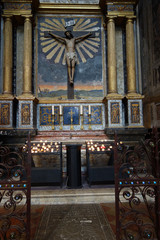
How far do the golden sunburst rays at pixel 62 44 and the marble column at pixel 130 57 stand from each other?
1223mm

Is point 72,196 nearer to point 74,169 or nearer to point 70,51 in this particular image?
point 74,169

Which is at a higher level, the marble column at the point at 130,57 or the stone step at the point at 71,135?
the marble column at the point at 130,57

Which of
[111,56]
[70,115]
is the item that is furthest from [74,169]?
[111,56]

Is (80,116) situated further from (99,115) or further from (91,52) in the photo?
(91,52)

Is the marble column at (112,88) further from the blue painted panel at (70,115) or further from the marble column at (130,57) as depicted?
the blue painted panel at (70,115)

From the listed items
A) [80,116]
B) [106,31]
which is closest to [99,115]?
[80,116]

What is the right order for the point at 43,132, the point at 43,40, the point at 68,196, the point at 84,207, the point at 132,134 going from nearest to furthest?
the point at 84,207, the point at 68,196, the point at 132,134, the point at 43,132, the point at 43,40

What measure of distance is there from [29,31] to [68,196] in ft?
21.1

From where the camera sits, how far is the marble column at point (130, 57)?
25.6 feet

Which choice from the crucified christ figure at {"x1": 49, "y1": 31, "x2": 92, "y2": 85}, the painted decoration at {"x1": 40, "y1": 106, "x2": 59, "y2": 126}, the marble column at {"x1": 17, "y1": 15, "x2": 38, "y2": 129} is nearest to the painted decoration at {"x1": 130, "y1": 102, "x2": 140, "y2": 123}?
the crucified christ figure at {"x1": 49, "y1": 31, "x2": 92, "y2": 85}

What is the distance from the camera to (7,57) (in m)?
7.54

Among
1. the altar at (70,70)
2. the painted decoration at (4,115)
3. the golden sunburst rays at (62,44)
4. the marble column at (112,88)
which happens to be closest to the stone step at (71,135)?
the altar at (70,70)

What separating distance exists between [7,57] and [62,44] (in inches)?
89.1

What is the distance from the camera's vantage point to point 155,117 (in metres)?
7.85
